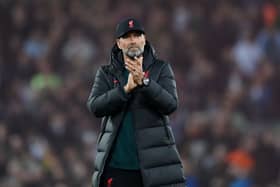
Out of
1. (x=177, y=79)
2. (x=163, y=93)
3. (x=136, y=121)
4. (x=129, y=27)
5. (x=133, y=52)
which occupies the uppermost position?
(x=177, y=79)

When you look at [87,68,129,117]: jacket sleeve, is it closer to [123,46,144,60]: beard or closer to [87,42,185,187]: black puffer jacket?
[87,42,185,187]: black puffer jacket

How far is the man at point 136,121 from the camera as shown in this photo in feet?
16.9

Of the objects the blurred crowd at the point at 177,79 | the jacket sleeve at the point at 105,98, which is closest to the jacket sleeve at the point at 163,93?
the jacket sleeve at the point at 105,98

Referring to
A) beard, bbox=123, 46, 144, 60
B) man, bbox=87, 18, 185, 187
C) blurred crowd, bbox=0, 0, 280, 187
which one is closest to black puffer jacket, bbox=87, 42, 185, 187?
man, bbox=87, 18, 185, 187

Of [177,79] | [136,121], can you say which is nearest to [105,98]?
[136,121]

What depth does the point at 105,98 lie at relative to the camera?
5227mm

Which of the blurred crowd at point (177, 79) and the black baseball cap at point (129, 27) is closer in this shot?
the black baseball cap at point (129, 27)

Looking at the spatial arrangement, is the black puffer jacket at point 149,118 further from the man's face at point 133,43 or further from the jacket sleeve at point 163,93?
the man's face at point 133,43

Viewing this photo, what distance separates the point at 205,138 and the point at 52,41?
9.77 feet

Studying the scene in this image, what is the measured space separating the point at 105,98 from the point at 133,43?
32 centimetres

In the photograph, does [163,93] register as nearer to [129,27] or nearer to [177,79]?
[129,27]

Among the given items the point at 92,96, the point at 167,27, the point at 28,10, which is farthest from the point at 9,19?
the point at 92,96

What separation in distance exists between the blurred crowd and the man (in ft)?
19.3

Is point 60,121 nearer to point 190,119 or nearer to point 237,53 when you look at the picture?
point 190,119
